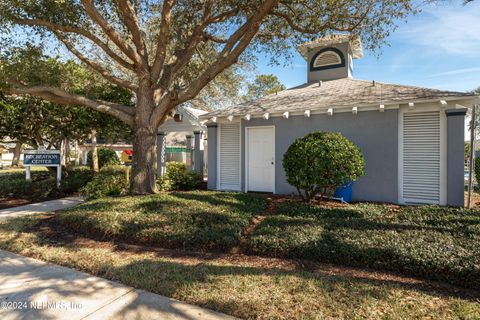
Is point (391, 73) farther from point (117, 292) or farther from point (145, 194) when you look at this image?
point (117, 292)

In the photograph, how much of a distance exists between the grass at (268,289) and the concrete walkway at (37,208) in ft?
12.8

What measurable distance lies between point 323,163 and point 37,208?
8.24m

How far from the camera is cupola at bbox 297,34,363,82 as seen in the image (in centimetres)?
1205

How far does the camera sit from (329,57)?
12.5 metres

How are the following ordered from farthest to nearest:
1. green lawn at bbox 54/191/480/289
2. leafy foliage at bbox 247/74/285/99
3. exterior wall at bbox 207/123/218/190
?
leafy foliage at bbox 247/74/285/99, exterior wall at bbox 207/123/218/190, green lawn at bbox 54/191/480/289

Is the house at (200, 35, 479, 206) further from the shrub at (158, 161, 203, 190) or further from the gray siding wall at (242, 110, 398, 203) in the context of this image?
the shrub at (158, 161, 203, 190)

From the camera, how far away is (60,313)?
3.03 meters

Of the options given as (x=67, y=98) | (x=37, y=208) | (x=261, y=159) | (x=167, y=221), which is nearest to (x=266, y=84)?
(x=261, y=159)

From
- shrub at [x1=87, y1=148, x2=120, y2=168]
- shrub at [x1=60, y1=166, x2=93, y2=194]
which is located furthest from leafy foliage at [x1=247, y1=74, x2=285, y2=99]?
shrub at [x1=60, y1=166, x2=93, y2=194]

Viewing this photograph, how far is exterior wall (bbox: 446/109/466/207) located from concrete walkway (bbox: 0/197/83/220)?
10646mm

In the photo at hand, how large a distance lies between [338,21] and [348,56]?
3537 millimetres

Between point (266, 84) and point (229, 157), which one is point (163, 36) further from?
point (266, 84)

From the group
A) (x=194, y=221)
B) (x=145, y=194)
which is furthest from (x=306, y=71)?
(x=194, y=221)

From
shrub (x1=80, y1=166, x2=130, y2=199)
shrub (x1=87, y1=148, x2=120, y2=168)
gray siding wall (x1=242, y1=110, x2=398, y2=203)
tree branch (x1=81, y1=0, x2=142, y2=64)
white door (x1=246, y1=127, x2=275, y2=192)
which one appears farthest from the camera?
shrub (x1=87, y1=148, x2=120, y2=168)
